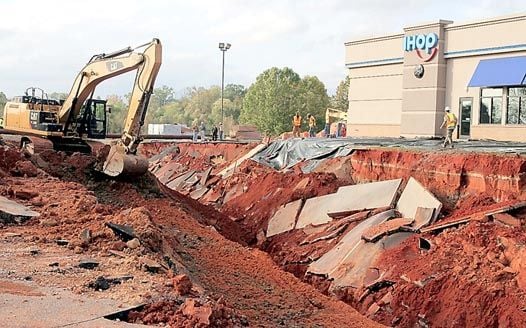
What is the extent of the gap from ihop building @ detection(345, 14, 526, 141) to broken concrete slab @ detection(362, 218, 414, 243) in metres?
17.8

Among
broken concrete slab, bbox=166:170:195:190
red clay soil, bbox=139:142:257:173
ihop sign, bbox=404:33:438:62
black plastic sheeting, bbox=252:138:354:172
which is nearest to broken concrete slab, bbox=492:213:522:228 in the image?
black plastic sheeting, bbox=252:138:354:172

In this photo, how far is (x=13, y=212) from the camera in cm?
1059

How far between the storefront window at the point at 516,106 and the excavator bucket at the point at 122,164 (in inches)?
778

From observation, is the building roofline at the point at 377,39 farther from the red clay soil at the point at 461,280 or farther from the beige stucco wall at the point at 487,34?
the red clay soil at the point at 461,280

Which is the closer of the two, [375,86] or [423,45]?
[423,45]

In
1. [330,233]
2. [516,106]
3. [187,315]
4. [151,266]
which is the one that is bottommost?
[330,233]

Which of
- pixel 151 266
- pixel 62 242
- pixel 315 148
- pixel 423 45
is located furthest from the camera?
pixel 423 45

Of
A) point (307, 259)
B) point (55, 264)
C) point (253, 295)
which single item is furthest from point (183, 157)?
point (55, 264)

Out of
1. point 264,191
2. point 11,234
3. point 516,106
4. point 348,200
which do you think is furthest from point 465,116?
point 11,234

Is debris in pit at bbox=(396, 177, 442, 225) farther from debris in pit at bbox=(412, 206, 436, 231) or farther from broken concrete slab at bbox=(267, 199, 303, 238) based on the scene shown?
broken concrete slab at bbox=(267, 199, 303, 238)

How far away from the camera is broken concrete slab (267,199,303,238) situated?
15852 mm

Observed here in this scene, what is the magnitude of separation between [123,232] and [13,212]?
2.48 meters

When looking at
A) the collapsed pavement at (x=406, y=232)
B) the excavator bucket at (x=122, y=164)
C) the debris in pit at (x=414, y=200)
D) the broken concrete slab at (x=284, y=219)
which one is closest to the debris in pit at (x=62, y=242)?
the collapsed pavement at (x=406, y=232)

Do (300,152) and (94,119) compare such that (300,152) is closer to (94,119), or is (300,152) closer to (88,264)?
(94,119)
